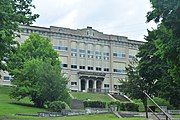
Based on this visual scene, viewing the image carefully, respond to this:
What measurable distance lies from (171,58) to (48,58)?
33.6 metres

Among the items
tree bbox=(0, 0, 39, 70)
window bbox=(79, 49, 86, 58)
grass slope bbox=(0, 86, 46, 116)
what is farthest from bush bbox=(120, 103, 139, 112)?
window bbox=(79, 49, 86, 58)

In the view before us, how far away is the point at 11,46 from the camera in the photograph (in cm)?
2550

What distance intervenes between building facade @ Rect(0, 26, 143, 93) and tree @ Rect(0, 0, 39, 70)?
54313mm

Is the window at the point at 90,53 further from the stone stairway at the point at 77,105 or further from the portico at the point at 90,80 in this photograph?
the stone stairway at the point at 77,105

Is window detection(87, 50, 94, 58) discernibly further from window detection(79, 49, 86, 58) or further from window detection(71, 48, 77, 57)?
window detection(71, 48, 77, 57)

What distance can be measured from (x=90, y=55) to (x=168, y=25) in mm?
69128

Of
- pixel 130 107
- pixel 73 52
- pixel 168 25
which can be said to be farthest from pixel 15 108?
pixel 73 52

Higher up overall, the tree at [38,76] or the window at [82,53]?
the window at [82,53]

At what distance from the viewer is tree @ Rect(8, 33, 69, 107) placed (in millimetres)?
41219

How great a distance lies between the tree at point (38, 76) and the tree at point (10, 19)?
394 inches

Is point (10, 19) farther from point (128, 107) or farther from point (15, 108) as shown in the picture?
point (128, 107)

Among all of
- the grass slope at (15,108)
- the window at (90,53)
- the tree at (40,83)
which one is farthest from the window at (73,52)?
the tree at (40,83)

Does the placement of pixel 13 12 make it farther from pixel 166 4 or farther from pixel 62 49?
pixel 62 49

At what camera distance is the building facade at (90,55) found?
84.0 metres
